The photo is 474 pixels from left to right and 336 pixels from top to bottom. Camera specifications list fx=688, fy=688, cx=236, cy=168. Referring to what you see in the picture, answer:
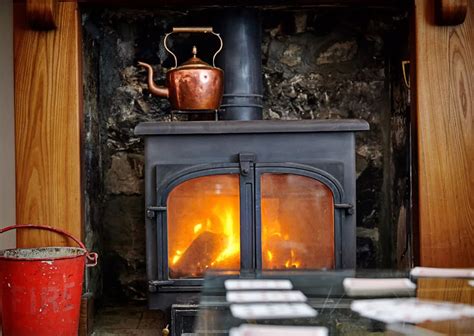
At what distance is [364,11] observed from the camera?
3041 millimetres

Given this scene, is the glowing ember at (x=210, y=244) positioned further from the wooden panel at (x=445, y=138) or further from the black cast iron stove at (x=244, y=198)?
the wooden panel at (x=445, y=138)

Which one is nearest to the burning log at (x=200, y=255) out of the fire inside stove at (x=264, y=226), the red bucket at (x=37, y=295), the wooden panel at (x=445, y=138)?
the fire inside stove at (x=264, y=226)

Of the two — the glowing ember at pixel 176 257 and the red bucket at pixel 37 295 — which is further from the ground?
the glowing ember at pixel 176 257

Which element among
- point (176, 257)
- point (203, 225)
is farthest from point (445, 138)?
point (176, 257)

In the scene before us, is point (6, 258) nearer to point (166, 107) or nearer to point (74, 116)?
point (74, 116)

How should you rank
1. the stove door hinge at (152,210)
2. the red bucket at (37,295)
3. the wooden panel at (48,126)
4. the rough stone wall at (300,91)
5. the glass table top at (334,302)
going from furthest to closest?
the rough stone wall at (300,91) < the wooden panel at (48,126) < the stove door hinge at (152,210) < the red bucket at (37,295) < the glass table top at (334,302)

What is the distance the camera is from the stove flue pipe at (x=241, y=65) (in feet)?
9.07

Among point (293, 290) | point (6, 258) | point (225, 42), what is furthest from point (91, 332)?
point (293, 290)

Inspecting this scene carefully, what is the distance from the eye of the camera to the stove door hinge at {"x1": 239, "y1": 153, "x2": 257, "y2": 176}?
8.08ft

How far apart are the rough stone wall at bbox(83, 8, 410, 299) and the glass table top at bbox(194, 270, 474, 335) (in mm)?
1627

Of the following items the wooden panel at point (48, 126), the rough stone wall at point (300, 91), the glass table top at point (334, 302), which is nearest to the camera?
the glass table top at point (334, 302)

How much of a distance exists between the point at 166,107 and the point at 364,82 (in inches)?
35.3

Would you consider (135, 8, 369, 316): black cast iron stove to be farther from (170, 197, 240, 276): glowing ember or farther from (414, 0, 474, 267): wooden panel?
(414, 0, 474, 267): wooden panel

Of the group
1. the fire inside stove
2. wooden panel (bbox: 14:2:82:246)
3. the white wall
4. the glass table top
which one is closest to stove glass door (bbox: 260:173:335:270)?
the fire inside stove
